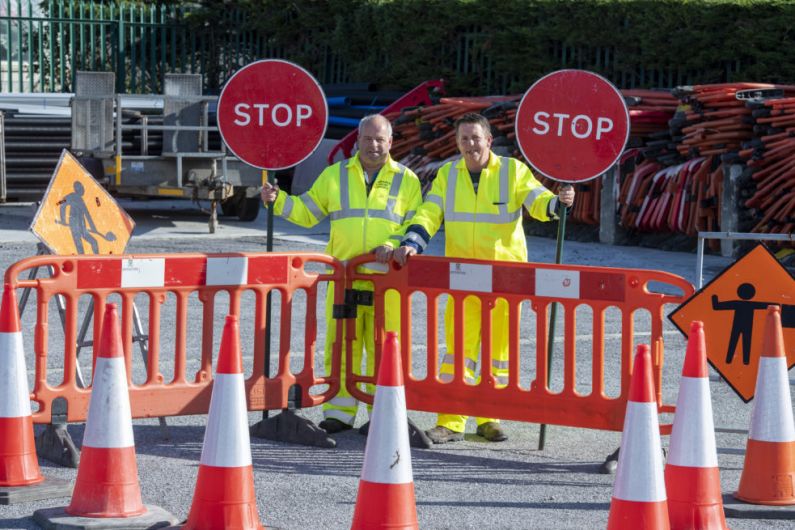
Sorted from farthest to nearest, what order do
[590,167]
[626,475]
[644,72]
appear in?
[644,72], [590,167], [626,475]

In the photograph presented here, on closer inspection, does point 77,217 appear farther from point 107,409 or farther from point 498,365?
point 498,365

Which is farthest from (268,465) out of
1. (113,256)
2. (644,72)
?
(644,72)

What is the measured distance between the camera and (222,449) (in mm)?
5859

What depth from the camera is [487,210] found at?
27.2 ft

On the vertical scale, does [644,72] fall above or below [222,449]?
above

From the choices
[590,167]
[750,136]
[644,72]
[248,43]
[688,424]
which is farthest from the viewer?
[248,43]

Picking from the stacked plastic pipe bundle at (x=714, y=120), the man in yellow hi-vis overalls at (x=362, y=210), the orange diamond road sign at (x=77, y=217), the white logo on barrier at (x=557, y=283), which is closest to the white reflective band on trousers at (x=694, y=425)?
the white logo on barrier at (x=557, y=283)

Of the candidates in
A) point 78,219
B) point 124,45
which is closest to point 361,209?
point 78,219

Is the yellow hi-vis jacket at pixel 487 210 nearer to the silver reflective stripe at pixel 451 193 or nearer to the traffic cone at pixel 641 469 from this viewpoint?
the silver reflective stripe at pixel 451 193

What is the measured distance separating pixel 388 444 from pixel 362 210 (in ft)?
9.62

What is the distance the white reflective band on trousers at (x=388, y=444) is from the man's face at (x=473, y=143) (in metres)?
2.81

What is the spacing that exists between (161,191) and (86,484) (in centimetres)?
1256

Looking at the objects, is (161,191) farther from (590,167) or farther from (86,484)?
(86,484)

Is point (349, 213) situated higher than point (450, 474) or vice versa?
point (349, 213)
